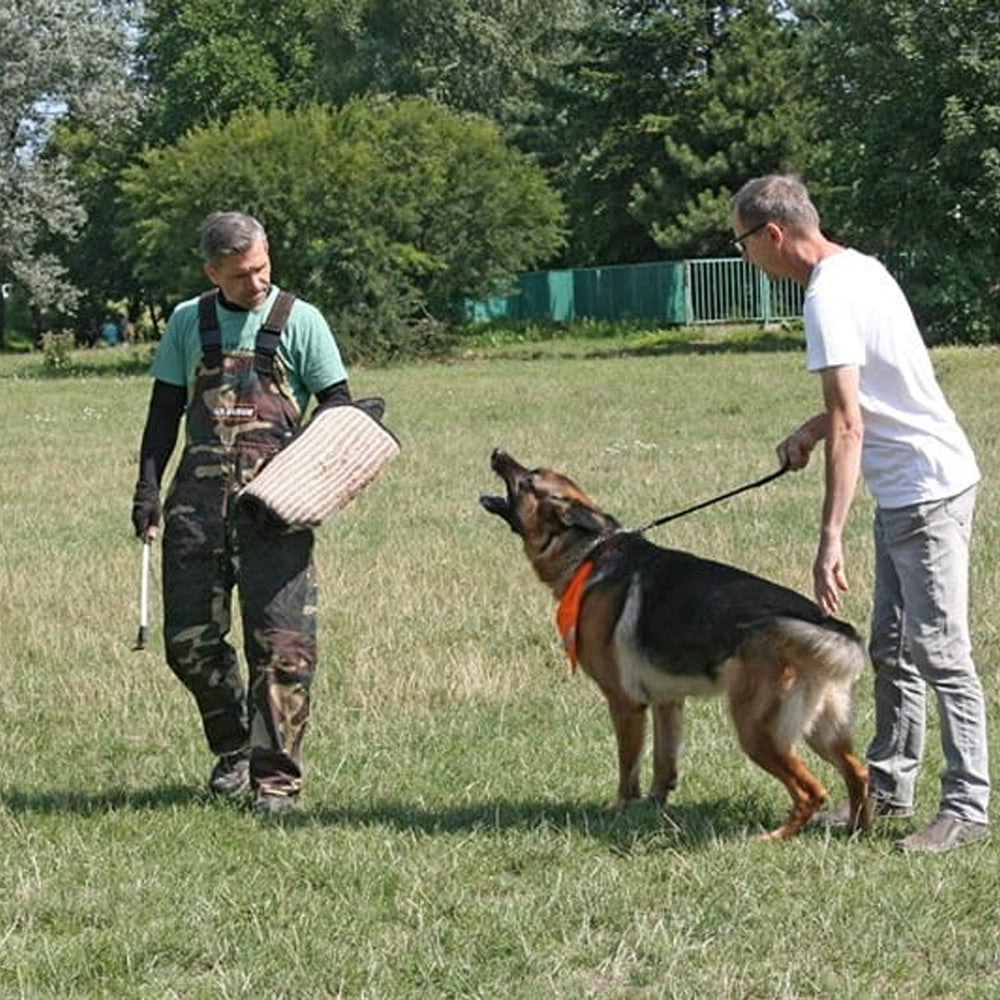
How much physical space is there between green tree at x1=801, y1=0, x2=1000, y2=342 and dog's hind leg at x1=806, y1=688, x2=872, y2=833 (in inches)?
1197

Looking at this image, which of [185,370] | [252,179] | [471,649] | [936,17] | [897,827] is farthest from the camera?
[252,179]

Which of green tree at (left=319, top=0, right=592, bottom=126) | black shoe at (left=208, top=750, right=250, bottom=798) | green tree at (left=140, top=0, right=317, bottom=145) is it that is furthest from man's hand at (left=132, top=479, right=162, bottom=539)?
green tree at (left=140, top=0, right=317, bottom=145)

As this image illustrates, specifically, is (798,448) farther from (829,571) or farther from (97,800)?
(97,800)

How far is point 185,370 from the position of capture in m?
6.72

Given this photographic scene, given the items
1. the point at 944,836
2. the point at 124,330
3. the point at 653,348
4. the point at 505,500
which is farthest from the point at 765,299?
the point at 944,836

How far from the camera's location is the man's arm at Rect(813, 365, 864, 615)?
18.2 feet

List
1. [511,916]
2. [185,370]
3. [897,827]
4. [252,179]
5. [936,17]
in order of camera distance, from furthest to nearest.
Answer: [252,179], [936,17], [185,370], [897,827], [511,916]

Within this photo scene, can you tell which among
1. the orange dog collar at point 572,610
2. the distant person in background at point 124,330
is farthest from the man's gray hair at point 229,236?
the distant person in background at point 124,330

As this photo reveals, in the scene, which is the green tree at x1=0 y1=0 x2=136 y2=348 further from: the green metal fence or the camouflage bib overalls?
the camouflage bib overalls

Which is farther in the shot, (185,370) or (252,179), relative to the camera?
(252,179)

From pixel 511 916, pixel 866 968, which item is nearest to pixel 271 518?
pixel 511 916

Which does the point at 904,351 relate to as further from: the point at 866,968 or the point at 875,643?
the point at 866,968

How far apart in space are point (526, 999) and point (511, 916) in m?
0.61

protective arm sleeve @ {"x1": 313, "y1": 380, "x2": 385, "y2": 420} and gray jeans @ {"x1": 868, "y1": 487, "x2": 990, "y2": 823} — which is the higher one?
protective arm sleeve @ {"x1": 313, "y1": 380, "x2": 385, "y2": 420}
